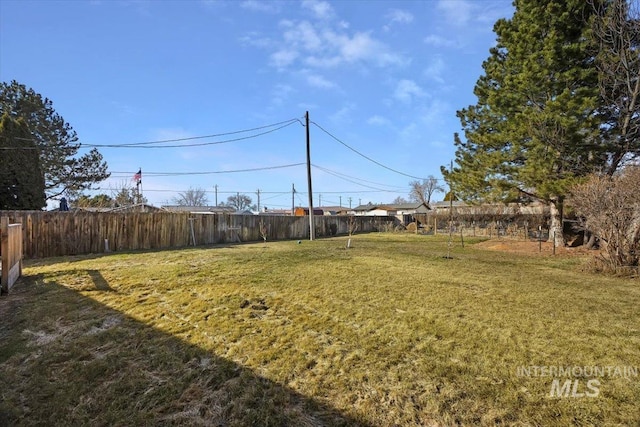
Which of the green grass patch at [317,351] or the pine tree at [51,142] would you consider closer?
the green grass patch at [317,351]

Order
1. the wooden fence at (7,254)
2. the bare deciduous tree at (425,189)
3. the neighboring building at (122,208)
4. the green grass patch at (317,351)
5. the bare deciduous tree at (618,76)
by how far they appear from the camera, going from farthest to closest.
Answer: the bare deciduous tree at (425,189), the neighboring building at (122,208), the bare deciduous tree at (618,76), the wooden fence at (7,254), the green grass patch at (317,351)

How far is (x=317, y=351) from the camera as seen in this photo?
336cm

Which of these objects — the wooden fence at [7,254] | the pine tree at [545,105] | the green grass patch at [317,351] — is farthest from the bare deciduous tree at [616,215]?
the wooden fence at [7,254]

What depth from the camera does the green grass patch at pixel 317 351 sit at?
2512mm

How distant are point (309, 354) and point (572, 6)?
14681 millimetres

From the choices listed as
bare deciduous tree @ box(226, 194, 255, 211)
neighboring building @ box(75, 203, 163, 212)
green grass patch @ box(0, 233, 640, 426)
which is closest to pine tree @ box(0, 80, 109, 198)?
neighboring building @ box(75, 203, 163, 212)

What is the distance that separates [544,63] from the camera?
38.5ft

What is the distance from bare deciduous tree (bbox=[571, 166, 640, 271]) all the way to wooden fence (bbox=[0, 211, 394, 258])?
1373 centimetres

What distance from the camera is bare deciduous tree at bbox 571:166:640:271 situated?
6.61m

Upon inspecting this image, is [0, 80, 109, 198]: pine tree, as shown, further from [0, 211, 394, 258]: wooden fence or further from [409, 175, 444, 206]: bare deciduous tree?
[409, 175, 444, 206]: bare deciduous tree

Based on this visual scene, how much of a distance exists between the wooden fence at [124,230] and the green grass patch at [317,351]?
5323mm

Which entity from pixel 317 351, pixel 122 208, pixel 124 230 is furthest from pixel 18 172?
pixel 317 351

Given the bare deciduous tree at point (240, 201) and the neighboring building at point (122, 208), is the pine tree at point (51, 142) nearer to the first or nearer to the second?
the neighboring building at point (122, 208)

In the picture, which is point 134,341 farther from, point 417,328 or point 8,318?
point 417,328
